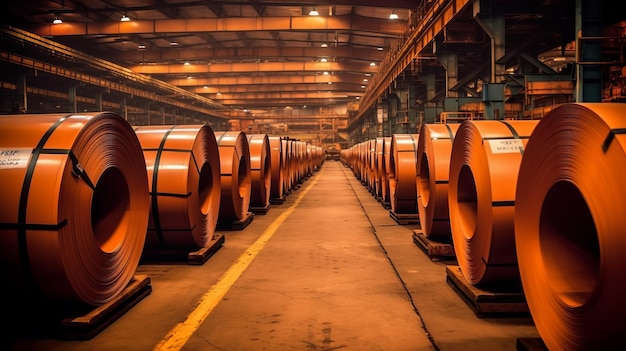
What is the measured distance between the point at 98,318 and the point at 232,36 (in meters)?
24.1

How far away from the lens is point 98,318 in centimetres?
310

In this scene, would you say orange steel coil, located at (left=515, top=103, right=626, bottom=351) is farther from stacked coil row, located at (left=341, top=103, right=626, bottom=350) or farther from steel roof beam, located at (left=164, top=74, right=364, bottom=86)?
steel roof beam, located at (left=164, top=74, right=364, bottom=86)

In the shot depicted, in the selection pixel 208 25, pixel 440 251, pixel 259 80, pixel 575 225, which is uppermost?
pixel 208 25

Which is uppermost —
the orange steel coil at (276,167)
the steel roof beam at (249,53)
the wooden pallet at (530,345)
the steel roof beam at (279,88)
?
the steel roof beam at (249,53)

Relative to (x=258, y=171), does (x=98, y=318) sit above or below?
below

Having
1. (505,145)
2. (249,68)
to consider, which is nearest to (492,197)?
(505,145)

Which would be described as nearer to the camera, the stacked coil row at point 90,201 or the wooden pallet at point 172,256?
the stacked coil row at point 90,201

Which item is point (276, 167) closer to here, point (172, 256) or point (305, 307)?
point (172, 256)

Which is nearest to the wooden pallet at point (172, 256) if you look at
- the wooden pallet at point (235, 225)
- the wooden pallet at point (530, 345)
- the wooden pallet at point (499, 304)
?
the wooden pallet at point (235, 225)

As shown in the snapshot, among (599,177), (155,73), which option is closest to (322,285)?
(599,177)

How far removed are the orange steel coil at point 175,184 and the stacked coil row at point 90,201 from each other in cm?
1

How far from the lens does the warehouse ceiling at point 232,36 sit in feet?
62.3

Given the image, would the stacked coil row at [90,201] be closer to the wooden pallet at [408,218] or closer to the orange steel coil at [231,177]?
the orange steel coil at [231,177]

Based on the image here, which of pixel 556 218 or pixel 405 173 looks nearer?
pixel 556 218
